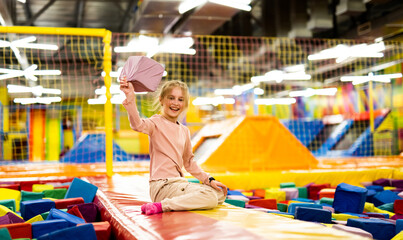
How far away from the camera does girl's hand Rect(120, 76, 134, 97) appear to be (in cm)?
224

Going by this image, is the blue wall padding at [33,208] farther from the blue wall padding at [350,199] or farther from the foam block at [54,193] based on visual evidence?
the blue wall padding at [350,199]

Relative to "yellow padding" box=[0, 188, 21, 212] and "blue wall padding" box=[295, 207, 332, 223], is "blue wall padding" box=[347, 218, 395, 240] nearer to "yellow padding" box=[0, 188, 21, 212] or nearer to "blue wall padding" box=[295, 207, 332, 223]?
"blue wall padding" box=[295, 207, 332, 223]

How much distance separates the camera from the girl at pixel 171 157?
2221mm

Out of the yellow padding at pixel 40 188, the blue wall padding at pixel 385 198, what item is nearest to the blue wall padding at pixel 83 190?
the yellow padding at pixel 40 188

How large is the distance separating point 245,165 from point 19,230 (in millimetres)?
4075

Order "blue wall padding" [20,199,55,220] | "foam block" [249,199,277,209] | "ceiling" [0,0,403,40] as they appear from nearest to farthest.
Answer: "blue wall padding" [20,199,55,220] → "foam block" [249,199,277,209] → "ceiling" [0,0,403,40]

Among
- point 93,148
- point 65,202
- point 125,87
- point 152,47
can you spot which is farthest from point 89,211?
point 93,148

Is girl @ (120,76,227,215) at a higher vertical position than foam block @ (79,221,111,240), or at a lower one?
higher

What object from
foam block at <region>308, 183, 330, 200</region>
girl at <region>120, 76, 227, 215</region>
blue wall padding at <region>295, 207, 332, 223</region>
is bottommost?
foam block at <region>308, 183, 330, 200</region>

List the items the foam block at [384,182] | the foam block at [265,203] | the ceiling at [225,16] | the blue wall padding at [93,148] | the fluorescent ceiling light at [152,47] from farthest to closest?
1. the blue wall padding at [93,148]
2. the ceiling at [225,16]
3. the fluorescent ceiling light at [152,47]
4. the foam block at [384,182]
5. the foam block at [265,203]

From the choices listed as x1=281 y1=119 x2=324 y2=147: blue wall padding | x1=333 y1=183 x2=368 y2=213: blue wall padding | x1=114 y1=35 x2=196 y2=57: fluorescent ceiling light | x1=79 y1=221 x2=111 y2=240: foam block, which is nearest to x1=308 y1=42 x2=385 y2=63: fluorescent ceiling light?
x1=114 y1=35 x2=196 y2=57: fluorescent ceiling light

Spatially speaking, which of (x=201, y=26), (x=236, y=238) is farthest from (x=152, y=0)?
(x=236, y=238)

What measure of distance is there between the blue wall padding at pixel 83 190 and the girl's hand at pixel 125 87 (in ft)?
4.00

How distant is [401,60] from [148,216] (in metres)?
11.3
